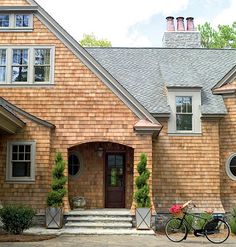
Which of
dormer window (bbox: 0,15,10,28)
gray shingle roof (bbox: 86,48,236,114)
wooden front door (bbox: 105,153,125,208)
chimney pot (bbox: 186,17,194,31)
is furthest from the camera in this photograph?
chimney pot (bbox: 186,17,194,31)

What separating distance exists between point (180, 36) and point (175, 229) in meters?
14.4

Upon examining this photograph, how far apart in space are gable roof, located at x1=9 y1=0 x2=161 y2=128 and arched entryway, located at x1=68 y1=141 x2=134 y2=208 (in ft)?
7.29

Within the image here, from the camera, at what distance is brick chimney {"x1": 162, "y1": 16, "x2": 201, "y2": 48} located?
25.6 metres

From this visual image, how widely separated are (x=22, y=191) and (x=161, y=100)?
22.1 ft

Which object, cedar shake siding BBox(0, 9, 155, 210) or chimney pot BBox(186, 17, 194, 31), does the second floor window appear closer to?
cedar shake siding BBox(0, 9, 155, 210)

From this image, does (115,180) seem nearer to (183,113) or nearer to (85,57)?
(183,113)

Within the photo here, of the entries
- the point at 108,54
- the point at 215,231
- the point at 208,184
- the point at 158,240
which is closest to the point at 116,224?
the point at 158,240

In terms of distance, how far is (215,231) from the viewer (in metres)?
13.6

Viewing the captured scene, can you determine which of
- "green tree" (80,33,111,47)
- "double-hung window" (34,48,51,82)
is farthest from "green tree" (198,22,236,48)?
"double-hung window" (34,48,51,82)

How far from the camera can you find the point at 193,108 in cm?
1839

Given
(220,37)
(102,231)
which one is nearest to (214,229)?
(102,231)

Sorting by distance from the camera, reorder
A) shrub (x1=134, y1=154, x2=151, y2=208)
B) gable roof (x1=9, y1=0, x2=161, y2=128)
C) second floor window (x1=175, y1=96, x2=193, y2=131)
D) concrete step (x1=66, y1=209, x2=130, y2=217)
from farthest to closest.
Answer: second floor window (x1=175, y1=96, x2=193, y2=131) < gable roof (x1=9, y1=0, x2=161, y2=128) < concrete step (x1=66, y1=209, x2=130, y2=217) < shrub (x1=134, y1=154, x2=151, y2=208)

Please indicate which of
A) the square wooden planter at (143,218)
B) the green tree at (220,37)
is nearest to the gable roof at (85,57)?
the square wooden planter at (143,218)

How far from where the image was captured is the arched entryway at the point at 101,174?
17.6 m
